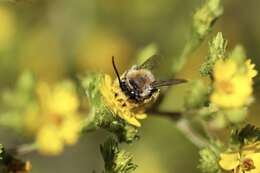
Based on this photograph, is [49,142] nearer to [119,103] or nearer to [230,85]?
[119,103]

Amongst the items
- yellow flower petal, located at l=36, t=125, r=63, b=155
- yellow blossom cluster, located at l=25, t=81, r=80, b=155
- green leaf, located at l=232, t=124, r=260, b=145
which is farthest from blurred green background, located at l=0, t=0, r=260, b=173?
green leaf, located at l=232, t=124, r=260, b=145

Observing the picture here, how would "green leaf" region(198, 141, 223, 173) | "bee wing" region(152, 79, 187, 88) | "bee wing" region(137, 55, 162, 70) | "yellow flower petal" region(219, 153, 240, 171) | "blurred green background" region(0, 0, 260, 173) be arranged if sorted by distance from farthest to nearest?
1. "blurred green background" region(0, 0, 260, 173)
2. "bee wing" region(137, 55, 162, 70)
3. "green leaf" region(198, 141, 223, 173)
4. "yellow flower petal" region(219, 153, 240, 171)
5. "bee wing" region(152, 79, 187, 88)

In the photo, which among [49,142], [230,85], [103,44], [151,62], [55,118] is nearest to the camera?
[230,85]

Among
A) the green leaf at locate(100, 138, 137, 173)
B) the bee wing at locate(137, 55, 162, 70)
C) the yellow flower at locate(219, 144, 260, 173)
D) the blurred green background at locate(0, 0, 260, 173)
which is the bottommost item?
the yellow flower at locate(219, 144, 260, 173)

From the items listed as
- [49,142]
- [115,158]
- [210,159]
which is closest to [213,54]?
[210,159]

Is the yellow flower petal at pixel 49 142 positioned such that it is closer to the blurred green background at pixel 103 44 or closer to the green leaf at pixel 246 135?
the green leaf at pixel 246 135

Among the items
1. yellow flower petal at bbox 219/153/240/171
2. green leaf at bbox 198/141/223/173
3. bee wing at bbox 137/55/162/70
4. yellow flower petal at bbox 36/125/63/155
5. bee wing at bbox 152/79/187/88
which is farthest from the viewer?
yellow flower petal at bbox 36/125/63/155

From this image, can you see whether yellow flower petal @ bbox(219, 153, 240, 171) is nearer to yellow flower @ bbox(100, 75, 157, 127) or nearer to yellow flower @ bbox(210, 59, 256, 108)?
yellow flower @ bbox(210, 59, 256, 108)
